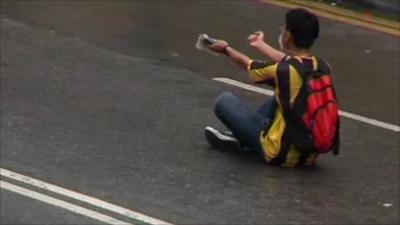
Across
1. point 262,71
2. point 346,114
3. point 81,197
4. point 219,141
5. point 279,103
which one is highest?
point 262,71

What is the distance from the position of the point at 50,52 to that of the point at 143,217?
3.92 meters

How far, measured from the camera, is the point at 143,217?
710cm

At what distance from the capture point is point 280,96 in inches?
316

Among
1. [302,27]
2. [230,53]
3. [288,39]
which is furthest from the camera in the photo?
[230,53]

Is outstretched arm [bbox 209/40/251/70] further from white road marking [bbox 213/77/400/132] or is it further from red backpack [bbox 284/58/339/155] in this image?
white road marking [bbox 213/77/400/132]

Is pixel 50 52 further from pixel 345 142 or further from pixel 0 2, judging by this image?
pixel 345 142

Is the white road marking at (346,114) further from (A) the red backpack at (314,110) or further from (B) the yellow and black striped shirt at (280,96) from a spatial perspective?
(A) the red backpack at (314,110)

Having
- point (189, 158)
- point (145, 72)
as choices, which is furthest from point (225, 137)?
point (145, 72)

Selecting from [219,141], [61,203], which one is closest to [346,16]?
[219,141]

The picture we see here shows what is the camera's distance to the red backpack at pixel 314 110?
26.1ft

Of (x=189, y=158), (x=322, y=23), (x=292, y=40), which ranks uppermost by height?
(x=292, y=40)

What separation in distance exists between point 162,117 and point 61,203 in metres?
2.05

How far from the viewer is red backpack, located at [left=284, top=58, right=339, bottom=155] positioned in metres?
7.95

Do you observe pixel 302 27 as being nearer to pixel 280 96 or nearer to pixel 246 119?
pixel 280 96
